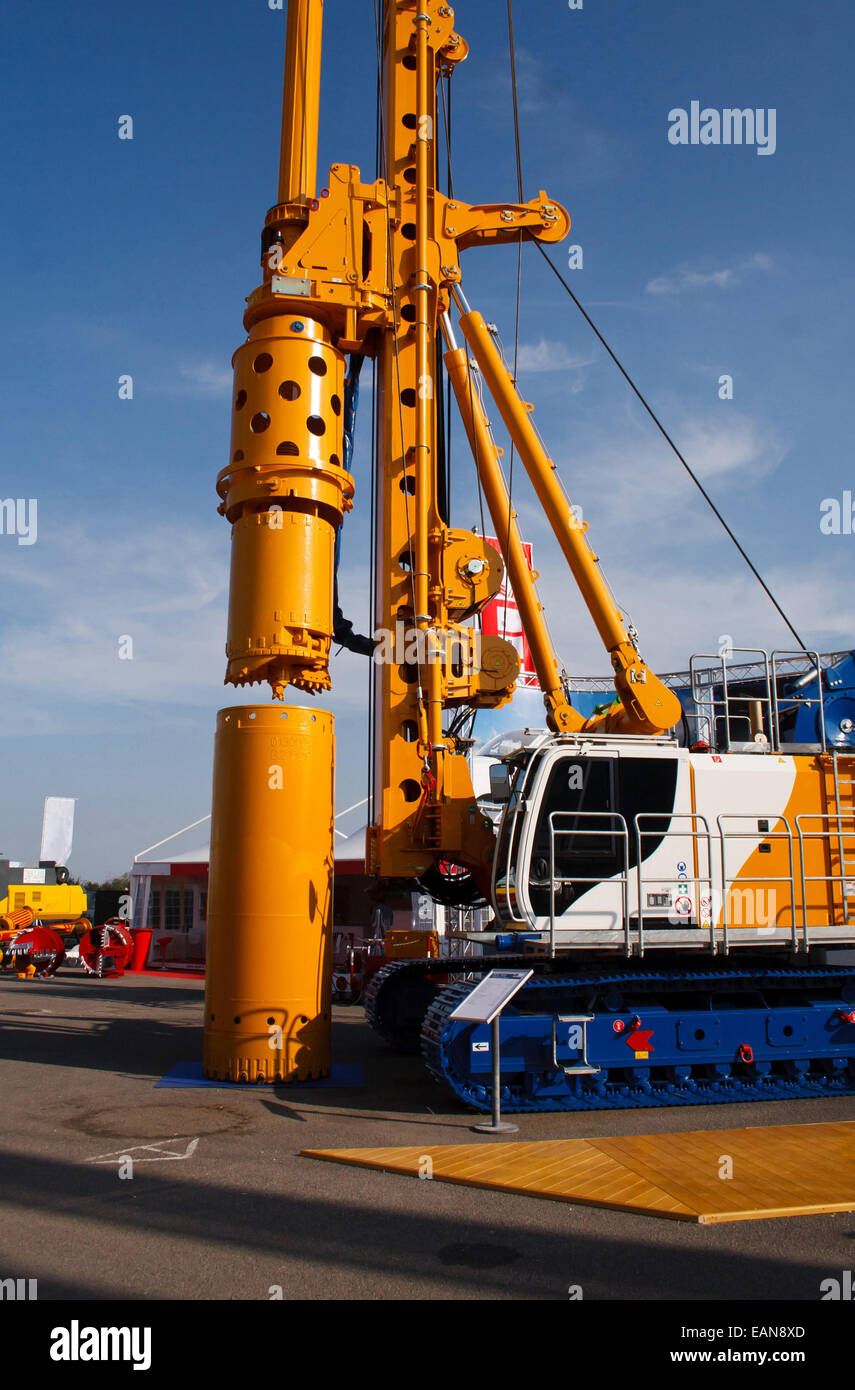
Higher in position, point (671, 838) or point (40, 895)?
point (671, 838)

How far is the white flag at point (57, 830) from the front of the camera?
3173cm

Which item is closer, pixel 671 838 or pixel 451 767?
pixel 671 838

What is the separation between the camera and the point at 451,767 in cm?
1270

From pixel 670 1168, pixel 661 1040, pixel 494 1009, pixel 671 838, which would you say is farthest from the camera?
pixel 671 838

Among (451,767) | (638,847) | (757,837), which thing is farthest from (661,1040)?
(451,767)

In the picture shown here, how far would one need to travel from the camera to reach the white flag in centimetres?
3173

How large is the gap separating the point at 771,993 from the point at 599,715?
164 inches

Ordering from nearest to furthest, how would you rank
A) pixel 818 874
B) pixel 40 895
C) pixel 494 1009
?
pixel 494 1009 < pixel 818 874 < pixel 40 895

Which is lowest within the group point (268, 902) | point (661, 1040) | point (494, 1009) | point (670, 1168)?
point (670, 1168)

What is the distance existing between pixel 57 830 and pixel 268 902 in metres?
23.9

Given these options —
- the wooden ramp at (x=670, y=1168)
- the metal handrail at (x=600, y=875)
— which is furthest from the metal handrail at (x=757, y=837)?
the wooden ramp at (x=670, y=1168)

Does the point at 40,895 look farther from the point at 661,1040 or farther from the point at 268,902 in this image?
the point at 661,1040

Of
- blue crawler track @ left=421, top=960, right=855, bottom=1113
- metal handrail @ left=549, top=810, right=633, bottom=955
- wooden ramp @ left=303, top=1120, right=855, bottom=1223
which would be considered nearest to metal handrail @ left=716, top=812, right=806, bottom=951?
blue crawler track @ left=421, top=960, right=855, bottom=1113

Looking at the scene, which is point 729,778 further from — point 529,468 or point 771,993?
point 529,468
